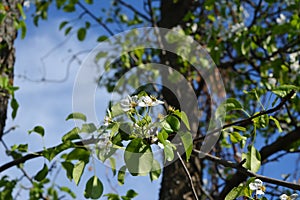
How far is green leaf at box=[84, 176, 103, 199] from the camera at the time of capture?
3.32 ft

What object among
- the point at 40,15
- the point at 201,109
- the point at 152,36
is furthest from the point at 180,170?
the point at 40,15

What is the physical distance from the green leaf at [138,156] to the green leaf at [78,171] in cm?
18

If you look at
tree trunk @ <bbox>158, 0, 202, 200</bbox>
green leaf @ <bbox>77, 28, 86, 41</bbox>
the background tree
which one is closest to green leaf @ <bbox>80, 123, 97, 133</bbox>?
the background tree

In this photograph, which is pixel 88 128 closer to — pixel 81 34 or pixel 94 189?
pixel 94 189

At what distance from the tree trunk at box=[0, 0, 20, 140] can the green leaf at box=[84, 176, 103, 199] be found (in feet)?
2.35

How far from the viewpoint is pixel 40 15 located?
2.79 m

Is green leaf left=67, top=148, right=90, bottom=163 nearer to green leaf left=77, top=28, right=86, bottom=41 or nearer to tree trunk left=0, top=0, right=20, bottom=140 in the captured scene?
tree trunk left=0, top=0, right=20, bottom=140

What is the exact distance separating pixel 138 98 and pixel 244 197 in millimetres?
301

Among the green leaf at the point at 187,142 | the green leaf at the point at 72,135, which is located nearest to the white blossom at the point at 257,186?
the green leaf at the point at 187,142

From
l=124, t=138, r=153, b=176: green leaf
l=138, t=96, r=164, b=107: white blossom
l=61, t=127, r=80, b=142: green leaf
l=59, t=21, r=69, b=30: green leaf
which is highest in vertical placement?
l=59, t=21, r=69, b=30: green leaf

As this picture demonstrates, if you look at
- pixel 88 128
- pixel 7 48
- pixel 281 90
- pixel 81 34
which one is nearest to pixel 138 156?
pixel 88 128

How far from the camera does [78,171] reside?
0.99 meters

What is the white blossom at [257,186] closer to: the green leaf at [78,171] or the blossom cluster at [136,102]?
the blossom cluster at [136,102]

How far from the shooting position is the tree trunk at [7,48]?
164 centimetres
